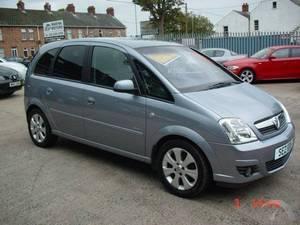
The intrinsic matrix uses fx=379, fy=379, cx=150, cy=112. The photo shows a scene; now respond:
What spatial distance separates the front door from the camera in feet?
14.4

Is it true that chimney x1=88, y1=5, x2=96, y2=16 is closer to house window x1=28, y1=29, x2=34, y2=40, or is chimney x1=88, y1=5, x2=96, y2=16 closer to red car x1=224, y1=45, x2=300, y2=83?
house window x1=28, y1=29, x2=34, y2=40

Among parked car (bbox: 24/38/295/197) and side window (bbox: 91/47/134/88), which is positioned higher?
side window (bbox: 91/47/134/88)

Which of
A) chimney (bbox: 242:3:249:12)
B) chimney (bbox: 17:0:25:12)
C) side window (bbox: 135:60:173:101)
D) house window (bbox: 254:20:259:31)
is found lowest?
side window (bbox: 135:60:173:101)

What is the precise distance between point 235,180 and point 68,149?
10.1 feet

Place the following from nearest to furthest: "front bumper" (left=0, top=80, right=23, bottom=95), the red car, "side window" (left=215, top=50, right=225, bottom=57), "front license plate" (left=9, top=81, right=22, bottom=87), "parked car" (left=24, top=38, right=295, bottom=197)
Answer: "parked car" (left=24, top=38, right=295, bottom=197)
"front bumper" (left=0, top=80, right=23, bottom=95)
"front license plate" (left=9, top=81, right=22, bottom=87)
the red car
"side window" (left=215, top=50, right=225, bottom=57)

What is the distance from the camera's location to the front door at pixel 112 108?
440 cm

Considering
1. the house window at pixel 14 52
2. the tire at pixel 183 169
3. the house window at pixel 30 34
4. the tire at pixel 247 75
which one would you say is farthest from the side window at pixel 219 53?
the house window at pixel 30 34

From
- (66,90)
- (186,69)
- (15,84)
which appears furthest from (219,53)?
(186,69)

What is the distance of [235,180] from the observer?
3.74 meters

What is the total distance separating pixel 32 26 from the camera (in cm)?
5522

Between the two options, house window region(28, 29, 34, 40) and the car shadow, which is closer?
the car shadow

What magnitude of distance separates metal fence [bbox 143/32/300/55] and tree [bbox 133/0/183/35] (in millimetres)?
30291

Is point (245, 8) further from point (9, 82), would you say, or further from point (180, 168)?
Answer: point (180, 168)

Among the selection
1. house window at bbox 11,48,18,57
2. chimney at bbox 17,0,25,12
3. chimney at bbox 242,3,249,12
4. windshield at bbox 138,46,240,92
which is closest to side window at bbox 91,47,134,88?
windshield at bbox 138,46,240,92
